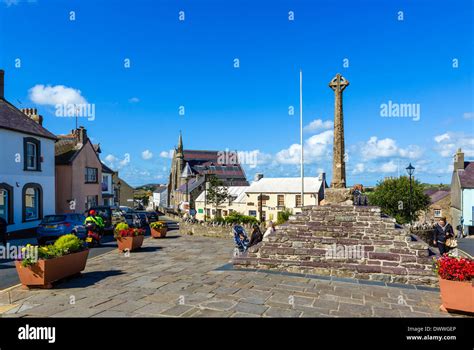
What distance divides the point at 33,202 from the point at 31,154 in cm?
314

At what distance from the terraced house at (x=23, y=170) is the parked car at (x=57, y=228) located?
3911 mm

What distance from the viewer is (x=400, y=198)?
119ft

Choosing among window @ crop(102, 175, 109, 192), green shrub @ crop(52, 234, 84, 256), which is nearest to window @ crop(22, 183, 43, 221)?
window @ crop(102, 175, 109, 192)

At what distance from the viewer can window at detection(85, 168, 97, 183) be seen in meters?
27.6

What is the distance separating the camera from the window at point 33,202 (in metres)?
20.1

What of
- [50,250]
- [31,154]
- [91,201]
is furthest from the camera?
[91,201]

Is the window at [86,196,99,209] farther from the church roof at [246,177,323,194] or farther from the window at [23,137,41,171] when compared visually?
the church roof at [246,177,323,194]

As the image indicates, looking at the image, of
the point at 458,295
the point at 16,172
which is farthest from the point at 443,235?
the point at 16,172

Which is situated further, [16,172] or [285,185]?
[285,185]

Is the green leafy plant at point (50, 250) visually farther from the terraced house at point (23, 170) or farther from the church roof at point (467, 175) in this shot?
the church roof at point (467, 175)

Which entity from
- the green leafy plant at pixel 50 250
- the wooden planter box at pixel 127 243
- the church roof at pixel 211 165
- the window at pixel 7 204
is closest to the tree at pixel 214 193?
the window at pixel 7 204

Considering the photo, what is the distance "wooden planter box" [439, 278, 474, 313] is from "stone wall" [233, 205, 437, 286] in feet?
7.65

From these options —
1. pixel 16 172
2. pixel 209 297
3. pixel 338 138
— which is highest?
pixel 338 138

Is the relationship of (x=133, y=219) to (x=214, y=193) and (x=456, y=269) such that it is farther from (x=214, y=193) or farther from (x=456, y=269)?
(x=456, y=269)
